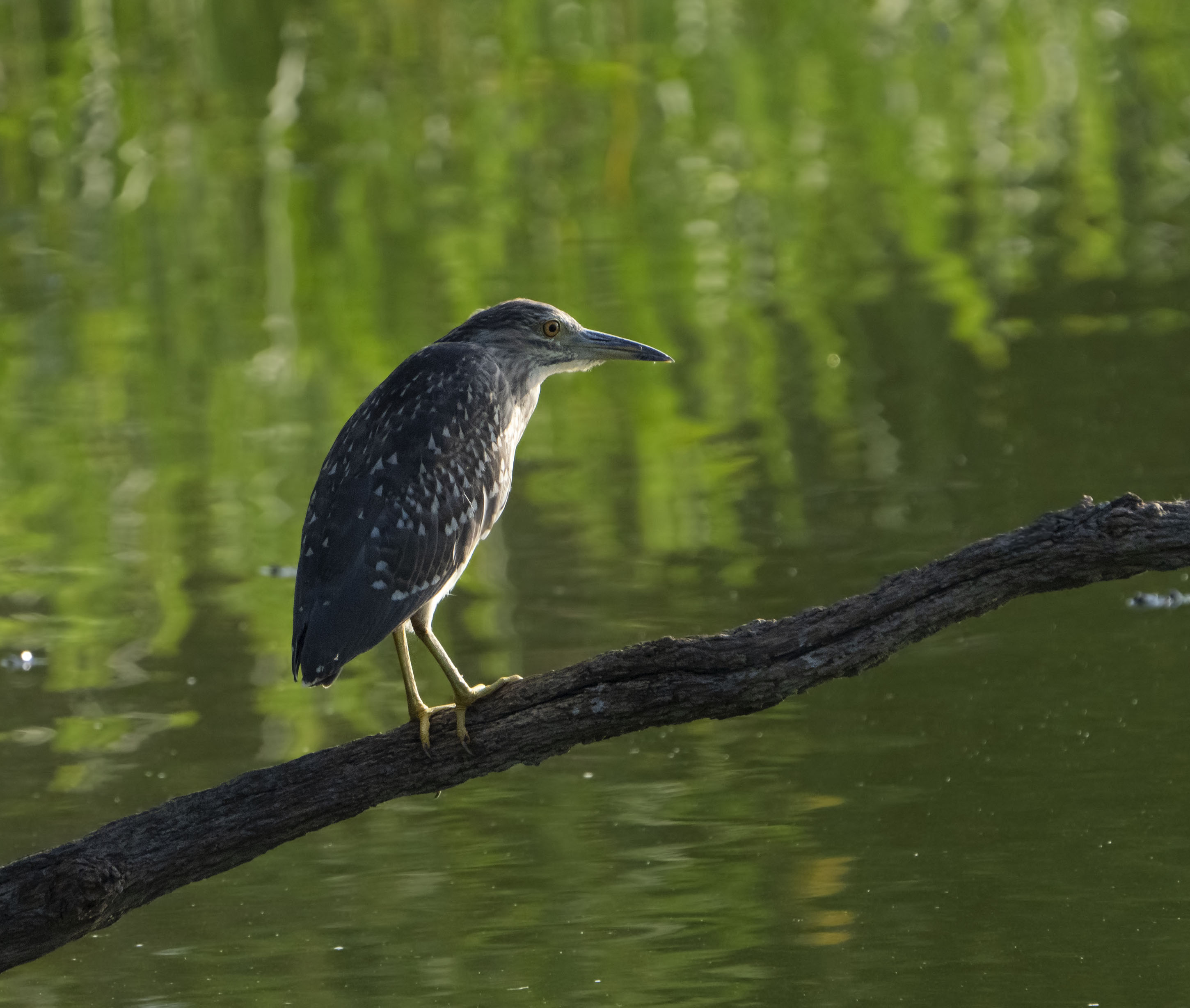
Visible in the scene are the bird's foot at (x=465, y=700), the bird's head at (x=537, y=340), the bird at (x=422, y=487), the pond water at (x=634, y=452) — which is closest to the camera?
the bird's foot at (x=465, y=700)

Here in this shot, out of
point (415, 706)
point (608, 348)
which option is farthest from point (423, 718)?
point (608, 348)

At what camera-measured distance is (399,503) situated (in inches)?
217

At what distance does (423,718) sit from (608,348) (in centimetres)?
161

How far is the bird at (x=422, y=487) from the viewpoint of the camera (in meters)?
5.27

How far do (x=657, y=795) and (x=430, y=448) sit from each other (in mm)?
1483

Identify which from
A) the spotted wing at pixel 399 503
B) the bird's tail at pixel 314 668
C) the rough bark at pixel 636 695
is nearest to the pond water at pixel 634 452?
the rough bark at pixel 636 695

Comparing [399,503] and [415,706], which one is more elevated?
[399,503]

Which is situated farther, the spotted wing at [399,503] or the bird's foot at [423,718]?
the spotted wing at [399,503]

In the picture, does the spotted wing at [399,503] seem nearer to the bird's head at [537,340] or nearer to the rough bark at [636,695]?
the bird's head at [537,340]

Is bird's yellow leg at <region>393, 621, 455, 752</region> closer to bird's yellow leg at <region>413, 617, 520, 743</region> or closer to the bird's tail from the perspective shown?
bird's yellow leg at <region>413, 617, 520, 743</region>

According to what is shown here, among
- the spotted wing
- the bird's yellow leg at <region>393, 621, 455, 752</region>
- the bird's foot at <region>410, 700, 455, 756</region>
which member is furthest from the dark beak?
the bird's foot at <region>410, 700, 455, 756</region>

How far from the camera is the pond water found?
5625 mm

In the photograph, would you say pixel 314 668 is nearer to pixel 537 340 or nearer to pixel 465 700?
pixel 465 700

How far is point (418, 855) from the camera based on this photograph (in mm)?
6156
